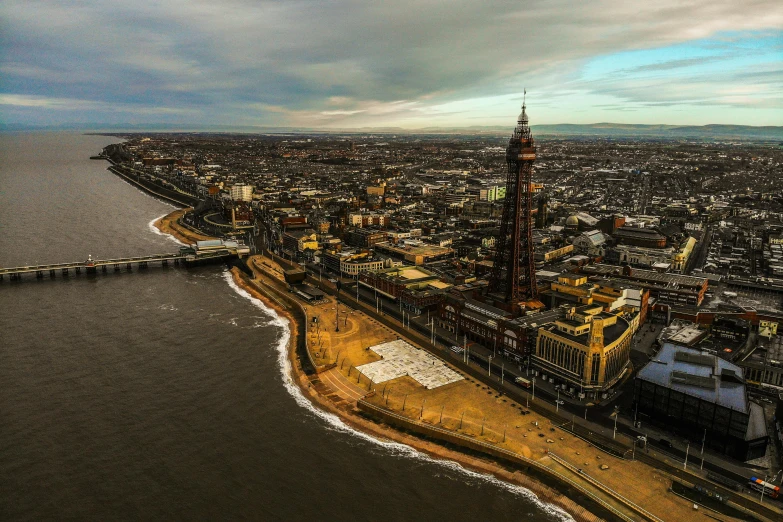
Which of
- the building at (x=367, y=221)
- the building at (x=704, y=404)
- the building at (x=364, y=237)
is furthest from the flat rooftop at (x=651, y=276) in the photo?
the building at (x=367, y=221)

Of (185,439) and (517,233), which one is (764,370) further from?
(185,439)

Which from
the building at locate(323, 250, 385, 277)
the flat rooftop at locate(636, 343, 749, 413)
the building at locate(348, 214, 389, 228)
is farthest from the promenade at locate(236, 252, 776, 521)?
the building at locate(348, 214, 389, 228)

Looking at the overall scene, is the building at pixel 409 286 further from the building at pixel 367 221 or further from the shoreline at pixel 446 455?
the building at pixel 367 221

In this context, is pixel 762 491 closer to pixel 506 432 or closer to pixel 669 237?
pixel 506 432

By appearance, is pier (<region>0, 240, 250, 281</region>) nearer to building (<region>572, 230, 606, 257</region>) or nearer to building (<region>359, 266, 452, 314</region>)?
building (<region>359, 266, 452, 314</region>)

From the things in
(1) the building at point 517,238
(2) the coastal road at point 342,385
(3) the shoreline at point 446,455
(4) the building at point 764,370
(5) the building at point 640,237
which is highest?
(1) the building at point 517,238

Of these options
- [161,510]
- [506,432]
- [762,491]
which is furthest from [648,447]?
[161,510]
